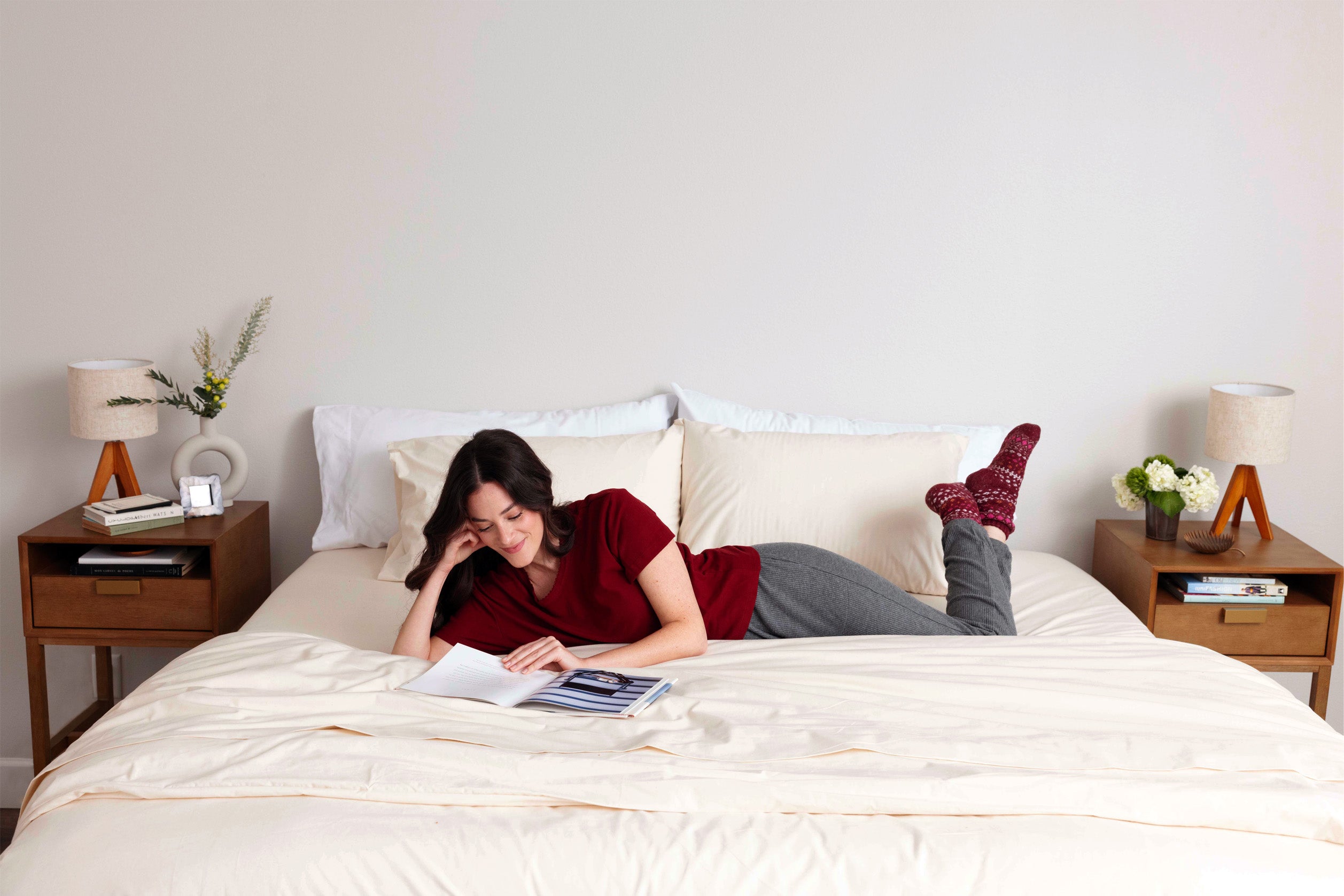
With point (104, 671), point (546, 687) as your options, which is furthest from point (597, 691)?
point (104, 671)

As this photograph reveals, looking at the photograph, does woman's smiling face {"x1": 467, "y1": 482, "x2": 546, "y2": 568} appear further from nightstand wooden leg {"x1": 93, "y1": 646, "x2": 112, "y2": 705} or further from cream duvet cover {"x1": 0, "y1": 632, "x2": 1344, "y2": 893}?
nightstand wooden leg {"x1": 93, "y1": 646, "x2": 112, "y2": 705}

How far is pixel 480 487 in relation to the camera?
6.26 feet

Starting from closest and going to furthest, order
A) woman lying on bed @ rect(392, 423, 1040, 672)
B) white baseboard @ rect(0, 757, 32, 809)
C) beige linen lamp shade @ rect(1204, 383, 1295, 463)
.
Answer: woman lying on bed @ rect(392, 423, 1040, 672)
beige linen lamp shade @ rect(1204, 383, 1295, 463)
white baseboard @ rect(0, 757, 32, 809)

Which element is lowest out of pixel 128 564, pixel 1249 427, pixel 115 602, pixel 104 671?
pixel 104 671

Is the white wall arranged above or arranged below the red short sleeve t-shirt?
above

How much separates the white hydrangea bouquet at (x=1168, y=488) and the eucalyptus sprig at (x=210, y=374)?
2484 mm

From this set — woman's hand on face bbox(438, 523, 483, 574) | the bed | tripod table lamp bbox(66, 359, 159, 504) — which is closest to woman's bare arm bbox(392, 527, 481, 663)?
woman's hand on face bbox(438, 523, 483, 574)

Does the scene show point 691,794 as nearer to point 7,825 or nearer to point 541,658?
point 541,658

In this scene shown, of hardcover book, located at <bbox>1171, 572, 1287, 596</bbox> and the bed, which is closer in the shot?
the bed

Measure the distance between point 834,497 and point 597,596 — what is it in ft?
2.63

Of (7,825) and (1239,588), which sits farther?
(7,825)

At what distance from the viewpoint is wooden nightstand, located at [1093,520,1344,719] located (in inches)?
102

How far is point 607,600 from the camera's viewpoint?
2.04 m

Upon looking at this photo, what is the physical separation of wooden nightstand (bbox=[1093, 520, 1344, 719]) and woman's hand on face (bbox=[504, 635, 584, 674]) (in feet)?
5.18
